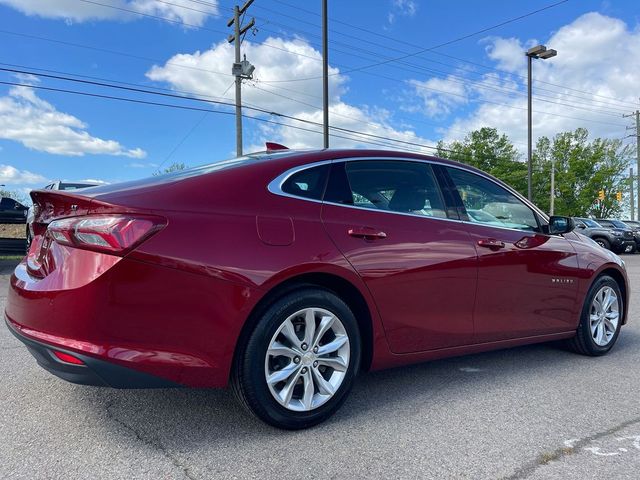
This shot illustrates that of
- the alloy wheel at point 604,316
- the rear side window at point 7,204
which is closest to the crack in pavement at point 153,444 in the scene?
the alloy wheel at point 604,316

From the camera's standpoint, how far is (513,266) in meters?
3.81

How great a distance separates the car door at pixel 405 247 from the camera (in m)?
3.05

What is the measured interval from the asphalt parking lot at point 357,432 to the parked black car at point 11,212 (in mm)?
13110

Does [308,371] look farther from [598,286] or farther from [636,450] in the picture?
[598,286]

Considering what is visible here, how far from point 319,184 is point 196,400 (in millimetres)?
1539

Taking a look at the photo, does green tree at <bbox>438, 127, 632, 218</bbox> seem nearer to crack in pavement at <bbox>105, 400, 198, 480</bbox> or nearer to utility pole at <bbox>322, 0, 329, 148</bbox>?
utility pole at <bbox>322, 0, 329, 148</bbox>

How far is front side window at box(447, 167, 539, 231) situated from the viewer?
12.5ft

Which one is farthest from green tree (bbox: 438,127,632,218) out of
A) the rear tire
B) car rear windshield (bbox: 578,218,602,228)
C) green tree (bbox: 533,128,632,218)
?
the rear tire

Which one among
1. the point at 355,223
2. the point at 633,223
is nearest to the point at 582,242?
the point at 355,223

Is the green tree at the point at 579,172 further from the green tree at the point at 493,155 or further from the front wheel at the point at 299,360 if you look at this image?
the front wheel at the point at 299,360

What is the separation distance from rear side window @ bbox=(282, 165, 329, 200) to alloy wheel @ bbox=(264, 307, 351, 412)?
67 centimetres

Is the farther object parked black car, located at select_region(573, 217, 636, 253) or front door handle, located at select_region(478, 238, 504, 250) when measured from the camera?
parked black car, located at select_region(573, 217, 636, 253)

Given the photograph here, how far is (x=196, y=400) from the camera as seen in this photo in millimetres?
3201

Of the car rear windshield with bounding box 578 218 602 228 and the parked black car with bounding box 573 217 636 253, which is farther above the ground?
the car rear windshield with bounding box 578 218 602 228
